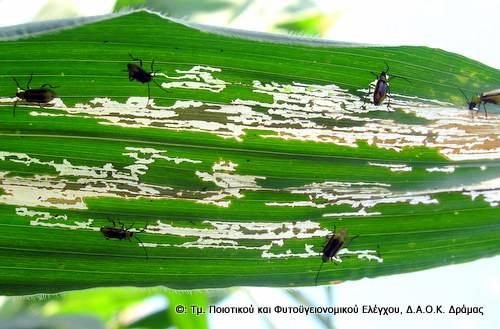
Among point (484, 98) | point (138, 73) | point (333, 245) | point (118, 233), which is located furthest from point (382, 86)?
point (118, 233)

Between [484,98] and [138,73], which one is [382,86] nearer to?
[484,98]

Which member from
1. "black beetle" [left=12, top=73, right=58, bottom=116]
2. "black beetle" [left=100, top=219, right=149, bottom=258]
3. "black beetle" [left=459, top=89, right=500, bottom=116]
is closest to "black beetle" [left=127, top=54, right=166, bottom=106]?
"black beetle" [left=12, top=73, right=58, bottom=116]

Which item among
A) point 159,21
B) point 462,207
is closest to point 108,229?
point 159,21

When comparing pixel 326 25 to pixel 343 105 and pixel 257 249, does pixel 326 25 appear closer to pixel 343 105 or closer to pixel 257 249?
pixel 343 105

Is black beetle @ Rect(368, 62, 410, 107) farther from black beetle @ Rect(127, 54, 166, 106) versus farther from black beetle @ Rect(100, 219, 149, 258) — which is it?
black beetle @ Rect(100, 219, 149, 258)

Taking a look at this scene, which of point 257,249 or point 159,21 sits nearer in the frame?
point 159,21

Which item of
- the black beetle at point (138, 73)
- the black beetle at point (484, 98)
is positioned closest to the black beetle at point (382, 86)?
the black beetle at point (484, 98)

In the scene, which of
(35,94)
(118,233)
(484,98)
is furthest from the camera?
(484,98)

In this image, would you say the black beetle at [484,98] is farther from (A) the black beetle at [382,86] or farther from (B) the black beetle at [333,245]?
(B) the black beetle at [333,245]
